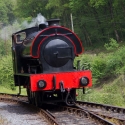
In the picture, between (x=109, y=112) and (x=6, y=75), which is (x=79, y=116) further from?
(x=6, y=75)

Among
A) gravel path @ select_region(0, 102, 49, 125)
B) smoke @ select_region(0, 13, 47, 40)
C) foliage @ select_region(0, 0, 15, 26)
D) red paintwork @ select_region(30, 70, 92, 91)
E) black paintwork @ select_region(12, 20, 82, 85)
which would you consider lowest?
gravel path @ select_region(0, 102, 49, 125)

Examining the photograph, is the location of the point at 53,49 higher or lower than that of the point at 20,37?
lower

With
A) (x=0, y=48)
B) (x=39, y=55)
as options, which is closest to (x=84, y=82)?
(x=39, y=55)

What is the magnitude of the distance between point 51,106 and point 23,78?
1721 millimetres

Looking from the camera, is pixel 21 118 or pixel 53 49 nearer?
pixel 21 118

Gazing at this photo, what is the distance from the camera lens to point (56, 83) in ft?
38.6

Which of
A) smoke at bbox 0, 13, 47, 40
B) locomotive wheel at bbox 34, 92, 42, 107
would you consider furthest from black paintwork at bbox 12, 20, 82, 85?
smoke at bbox 0, 13, 47, 40

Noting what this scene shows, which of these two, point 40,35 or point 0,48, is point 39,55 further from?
point 0,48

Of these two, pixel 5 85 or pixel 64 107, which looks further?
pixel 5 85

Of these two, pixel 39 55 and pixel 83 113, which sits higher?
pixel 39 55

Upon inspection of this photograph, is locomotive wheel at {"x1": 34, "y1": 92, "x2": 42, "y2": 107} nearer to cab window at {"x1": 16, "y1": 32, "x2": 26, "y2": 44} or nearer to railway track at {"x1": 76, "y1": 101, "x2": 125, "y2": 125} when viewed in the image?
railway track at {"x1": 76, "y1": 101, "x2": 125, "y2": 125}

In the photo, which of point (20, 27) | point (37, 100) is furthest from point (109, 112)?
point (20, 27)

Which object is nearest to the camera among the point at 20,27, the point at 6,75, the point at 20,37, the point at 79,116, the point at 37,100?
the point at 79,116

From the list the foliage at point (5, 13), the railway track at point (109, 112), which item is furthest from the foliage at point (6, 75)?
the foliage at point (5, 13)
